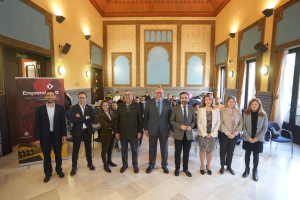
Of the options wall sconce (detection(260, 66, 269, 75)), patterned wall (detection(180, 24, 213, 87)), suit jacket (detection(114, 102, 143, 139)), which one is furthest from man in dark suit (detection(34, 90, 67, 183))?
patterned wall (detection(180, 24, 213, 87))

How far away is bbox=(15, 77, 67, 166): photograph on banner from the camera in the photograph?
10.5ft

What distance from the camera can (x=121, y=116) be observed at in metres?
3.04

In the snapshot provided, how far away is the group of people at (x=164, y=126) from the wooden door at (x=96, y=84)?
6.53 metres

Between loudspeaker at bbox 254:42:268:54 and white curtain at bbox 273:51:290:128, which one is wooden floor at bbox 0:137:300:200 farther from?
loudspeaker at bbox 254:42:268:54

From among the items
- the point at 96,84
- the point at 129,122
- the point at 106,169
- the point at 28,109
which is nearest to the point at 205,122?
the point at 129,122

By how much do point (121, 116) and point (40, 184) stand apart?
1917 mm

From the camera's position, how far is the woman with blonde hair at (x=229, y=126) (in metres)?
2.97

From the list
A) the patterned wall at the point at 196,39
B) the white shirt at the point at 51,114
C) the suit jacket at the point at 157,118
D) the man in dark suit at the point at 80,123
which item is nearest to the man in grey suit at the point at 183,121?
the suit jacket at the point at 157,118

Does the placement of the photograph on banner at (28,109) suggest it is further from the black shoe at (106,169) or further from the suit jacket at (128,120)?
the suit jacket at (128,120)

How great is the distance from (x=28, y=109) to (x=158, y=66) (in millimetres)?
8477

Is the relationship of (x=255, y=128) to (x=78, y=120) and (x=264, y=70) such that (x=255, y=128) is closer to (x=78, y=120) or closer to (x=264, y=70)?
(x=78, y=120)

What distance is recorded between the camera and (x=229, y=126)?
2973 millimetres

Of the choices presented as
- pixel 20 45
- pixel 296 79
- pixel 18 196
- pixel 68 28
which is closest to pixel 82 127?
pixel 18 196

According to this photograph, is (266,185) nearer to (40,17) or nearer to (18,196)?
(18,196)
